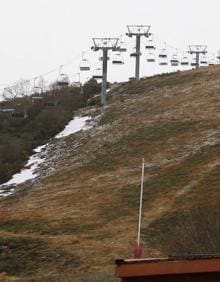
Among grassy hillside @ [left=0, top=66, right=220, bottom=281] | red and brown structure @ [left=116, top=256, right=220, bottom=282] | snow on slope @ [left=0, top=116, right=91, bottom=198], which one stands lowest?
snow on slope @ [left=0, top=116, right=91, bottom=198]

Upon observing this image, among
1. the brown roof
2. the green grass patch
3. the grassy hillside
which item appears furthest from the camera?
the green grass patch

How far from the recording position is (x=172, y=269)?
1088 centimetres

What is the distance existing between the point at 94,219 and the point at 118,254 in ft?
34.6

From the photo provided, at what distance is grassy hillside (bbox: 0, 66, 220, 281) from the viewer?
1174 inches

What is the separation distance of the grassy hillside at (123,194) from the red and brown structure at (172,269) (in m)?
10.7

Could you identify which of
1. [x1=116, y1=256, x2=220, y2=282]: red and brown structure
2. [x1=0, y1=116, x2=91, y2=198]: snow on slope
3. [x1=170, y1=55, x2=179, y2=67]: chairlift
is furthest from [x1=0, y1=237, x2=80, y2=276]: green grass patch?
[x1=170, y1=55, x2=179, y2=67]: chairlift

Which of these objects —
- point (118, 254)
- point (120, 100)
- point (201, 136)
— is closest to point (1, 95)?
point (120, 100)

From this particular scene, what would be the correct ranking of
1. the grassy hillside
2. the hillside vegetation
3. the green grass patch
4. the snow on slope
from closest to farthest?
the grassy hillside
the green grass patch
the snow on slope
the hillside vegetation

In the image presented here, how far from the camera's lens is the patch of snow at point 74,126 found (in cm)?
7344

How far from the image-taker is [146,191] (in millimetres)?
45969

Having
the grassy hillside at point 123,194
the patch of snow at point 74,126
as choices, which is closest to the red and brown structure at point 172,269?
the grassy hillside at point 123,194

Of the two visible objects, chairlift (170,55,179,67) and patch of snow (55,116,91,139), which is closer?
patch of snow (55,116,91,139)

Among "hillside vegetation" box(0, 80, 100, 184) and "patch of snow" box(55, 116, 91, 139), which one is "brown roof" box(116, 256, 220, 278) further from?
"patch of snow" box(55, 116, 91, 139)

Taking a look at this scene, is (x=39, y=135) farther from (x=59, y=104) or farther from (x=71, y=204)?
(x=71, y=204)
